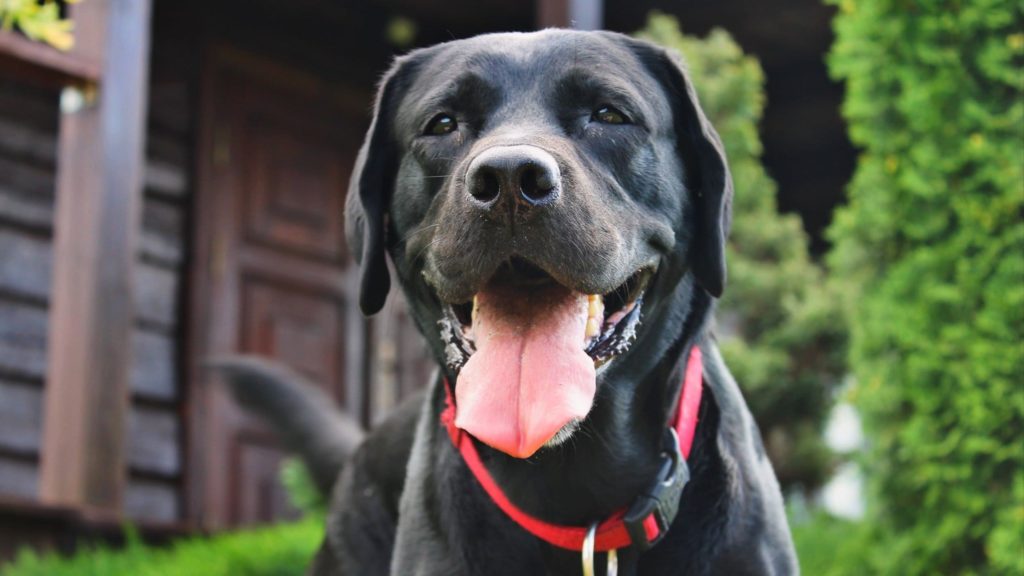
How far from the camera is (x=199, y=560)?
205 inches

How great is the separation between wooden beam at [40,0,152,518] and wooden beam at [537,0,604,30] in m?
1.75

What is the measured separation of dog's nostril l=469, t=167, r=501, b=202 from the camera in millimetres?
2254

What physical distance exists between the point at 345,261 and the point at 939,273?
4.41 m

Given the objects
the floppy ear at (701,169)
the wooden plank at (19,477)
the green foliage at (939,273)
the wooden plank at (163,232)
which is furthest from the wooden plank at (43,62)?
the floppy ear at (701,169)

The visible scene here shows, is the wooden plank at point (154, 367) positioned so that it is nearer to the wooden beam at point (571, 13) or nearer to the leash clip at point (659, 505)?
the wooden beam at point (571, 13)

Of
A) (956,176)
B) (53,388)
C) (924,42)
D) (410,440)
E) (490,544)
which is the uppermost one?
(924,42)

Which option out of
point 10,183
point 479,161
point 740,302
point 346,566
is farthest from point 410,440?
point 10,183

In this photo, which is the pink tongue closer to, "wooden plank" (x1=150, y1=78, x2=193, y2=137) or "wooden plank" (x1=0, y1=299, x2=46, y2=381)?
"wooden plank" (x1=0, y1=299, x2=46, y2=381)

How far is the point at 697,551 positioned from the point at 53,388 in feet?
11.8

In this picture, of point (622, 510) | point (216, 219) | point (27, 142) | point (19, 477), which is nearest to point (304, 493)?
point (19, 477)

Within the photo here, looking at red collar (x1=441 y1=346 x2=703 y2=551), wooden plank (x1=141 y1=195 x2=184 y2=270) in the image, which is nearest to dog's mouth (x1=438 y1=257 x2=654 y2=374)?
red collar (x1=441 y1=346 x2=703 y2=551)

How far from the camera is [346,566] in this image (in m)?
3.39

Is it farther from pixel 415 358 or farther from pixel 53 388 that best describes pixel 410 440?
pixel 415 358

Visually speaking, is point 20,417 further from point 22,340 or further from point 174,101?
point 174,101
